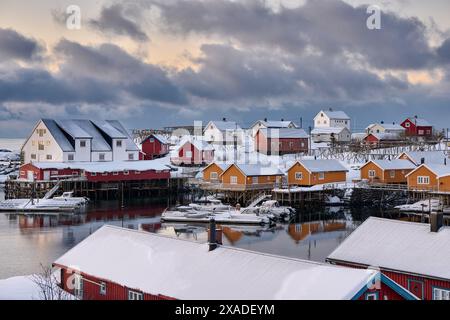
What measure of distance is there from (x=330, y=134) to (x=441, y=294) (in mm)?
75468

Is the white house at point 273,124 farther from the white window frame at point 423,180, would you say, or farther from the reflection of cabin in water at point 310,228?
the reflection of cabin in water at point 310,228

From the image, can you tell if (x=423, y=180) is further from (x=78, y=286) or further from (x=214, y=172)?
(x=78, y=286)

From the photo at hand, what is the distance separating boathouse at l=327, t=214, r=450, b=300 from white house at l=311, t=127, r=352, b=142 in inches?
2797

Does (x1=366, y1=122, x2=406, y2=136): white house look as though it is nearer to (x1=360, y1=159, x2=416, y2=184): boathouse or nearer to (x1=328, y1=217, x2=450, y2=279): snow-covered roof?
(x1=360, y1=159, x2=416, y2=184): boathouse

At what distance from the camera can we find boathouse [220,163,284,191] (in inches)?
2047

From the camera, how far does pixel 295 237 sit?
3600cm

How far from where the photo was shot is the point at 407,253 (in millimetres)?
18203

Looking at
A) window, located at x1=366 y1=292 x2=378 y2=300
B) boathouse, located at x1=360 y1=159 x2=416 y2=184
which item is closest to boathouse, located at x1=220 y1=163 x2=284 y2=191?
boathouse, located at x1=360 y1=159 x2=416 y2=184

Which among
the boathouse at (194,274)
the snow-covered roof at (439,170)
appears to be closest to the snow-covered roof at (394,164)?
the snow-covered roof at (439,170)

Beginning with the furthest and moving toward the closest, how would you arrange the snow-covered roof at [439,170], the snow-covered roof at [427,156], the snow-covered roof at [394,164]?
1. the snow-covered roof at [427,156]
2. the snow-covered roof at [394,164]
3. the snow-covered roof at [439,170]

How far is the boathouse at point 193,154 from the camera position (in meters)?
74.1

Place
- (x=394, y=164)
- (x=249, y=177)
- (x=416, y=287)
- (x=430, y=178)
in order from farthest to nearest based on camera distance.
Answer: (x=394, y=164) → (x=249, y=177) → (x=430, y=178) → (x=416, y=287)

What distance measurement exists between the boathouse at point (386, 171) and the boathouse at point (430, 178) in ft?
15.1

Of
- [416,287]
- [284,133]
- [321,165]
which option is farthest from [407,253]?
[284,133]
